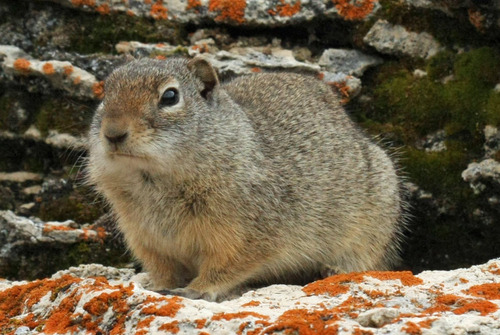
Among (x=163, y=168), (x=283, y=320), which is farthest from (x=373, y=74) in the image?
(x=283, y=320)

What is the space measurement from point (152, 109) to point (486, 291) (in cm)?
283

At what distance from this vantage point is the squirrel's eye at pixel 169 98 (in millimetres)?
6156

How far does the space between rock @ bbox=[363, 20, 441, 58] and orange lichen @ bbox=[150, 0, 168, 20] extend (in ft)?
7.86

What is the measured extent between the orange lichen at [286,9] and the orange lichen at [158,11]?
4.13 ft

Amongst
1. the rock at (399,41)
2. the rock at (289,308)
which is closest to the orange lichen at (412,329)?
the rock at (289,308)

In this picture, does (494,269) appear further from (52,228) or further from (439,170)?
(52,228)

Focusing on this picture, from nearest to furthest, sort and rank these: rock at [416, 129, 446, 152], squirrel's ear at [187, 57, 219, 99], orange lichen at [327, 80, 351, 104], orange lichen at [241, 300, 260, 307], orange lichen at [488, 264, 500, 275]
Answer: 1. orange lichen at [241, 300, 260, 307]
2. orange lichen at [488, 264, 500, 275]
3. squirrel's ear at [187, 57, 219, 99]
4. rock at [416, 129, 446, 152]
5. orange lichen at [327, 80, 351, 104]

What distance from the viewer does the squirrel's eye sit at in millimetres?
6156

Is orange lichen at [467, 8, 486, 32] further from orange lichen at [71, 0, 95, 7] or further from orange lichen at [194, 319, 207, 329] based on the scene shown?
orange lichen at [194, 319, 207, 329]

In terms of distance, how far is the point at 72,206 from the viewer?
27.8 ft

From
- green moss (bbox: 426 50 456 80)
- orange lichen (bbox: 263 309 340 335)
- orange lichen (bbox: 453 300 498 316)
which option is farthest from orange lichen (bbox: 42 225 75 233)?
orange lichen (bbox: 453 300 498 316)

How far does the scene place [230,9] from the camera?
29.4 feet

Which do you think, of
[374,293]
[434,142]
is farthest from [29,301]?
[434,142]

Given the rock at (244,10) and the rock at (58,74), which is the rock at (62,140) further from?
the rock at (244,10)
